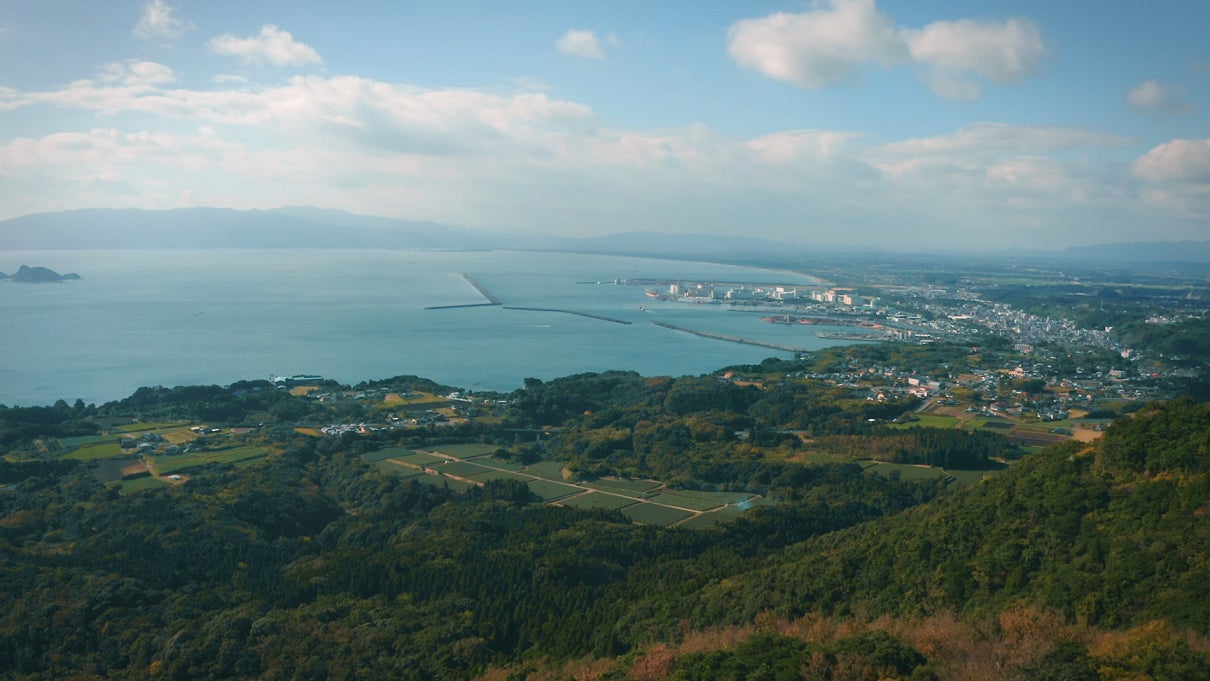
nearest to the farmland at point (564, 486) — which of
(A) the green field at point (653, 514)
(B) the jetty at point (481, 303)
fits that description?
(A) the green field at point (653, 514)

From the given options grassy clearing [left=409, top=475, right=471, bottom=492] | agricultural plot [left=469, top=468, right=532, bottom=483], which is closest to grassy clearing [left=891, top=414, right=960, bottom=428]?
agricultural plot [left=469, top=468, right=532, bottom=483]

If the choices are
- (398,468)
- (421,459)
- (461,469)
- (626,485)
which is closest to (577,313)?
(421,459)

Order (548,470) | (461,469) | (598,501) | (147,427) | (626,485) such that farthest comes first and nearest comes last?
1. (147,427)
2. (548,470)
3. (461,469)
4. (626,485)
5. (598,501)

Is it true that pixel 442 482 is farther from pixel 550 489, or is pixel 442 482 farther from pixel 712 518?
pixel 712 518

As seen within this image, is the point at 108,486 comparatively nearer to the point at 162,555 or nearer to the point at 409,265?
the point at 162,555

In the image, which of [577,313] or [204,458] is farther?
[577,313]

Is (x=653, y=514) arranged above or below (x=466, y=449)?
below
